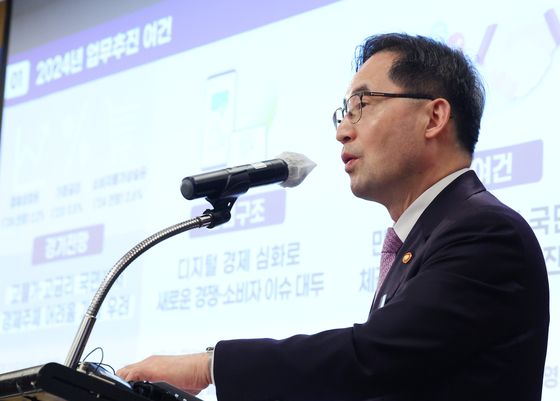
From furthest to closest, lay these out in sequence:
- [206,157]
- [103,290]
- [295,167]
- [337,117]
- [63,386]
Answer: [206,157] < [337,117] < [295,167] < [103,290] < [63,386]

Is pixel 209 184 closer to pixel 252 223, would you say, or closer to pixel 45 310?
pixel 252 223

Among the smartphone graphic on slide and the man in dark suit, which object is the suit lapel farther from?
the smartphone graphic on slide

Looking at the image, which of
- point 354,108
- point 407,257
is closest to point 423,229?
point 407,257

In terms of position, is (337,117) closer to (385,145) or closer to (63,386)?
(385,145)

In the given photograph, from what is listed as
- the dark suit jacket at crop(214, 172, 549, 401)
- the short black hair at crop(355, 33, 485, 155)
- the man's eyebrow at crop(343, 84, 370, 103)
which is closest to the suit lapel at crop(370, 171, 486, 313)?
the dark suit jacket at crop(214, 172, 549, 401)

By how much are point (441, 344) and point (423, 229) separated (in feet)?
1.11

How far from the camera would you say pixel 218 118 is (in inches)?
131

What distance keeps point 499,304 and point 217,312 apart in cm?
191

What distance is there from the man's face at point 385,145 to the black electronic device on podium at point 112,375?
0.56 ft

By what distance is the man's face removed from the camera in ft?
5.48

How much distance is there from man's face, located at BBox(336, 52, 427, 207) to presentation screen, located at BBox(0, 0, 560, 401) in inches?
28.1

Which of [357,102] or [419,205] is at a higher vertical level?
[357,102]

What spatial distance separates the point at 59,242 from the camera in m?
3.80

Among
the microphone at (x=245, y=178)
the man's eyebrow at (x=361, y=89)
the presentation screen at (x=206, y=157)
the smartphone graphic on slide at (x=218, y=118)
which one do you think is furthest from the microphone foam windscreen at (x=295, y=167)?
the smartphone graphic on slide at (x=218, y=118)
